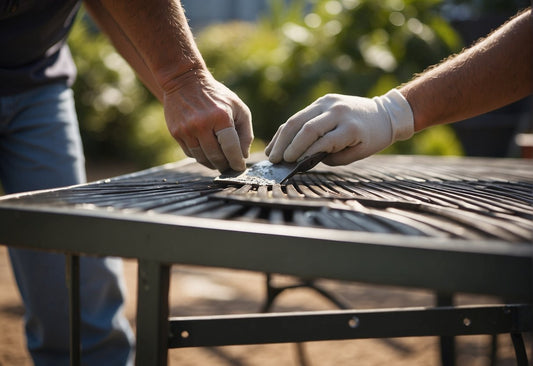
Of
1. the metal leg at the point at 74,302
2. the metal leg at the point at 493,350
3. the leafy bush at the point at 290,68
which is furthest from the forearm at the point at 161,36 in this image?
the leafy bush at the point at 290,68

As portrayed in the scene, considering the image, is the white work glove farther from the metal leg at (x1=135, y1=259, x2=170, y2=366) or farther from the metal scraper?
the metal leg at (x1=135, y1=259, x2=170, y2=366)

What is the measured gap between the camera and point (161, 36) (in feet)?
3.88

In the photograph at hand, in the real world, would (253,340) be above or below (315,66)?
below

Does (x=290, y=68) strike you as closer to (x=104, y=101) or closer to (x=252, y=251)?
(x=104, y=101)

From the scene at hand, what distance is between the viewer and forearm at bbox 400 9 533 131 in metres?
1.14

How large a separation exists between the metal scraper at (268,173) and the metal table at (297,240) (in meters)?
0.04

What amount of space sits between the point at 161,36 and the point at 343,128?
0.50 meters

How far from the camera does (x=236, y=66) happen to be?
25.4ft

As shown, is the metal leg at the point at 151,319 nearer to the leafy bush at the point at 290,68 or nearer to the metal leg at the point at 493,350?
the metal leg at the point at 493,350

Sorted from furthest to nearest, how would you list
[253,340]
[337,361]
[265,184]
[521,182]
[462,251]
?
[337,361] → [521,182] → [265,184] → [253,340] → [462,251]

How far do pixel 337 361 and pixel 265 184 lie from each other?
1.58 m

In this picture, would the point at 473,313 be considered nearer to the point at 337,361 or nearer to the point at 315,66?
the point at 337,361

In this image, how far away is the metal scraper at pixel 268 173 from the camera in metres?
1.04

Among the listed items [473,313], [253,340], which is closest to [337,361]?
[473,313]
